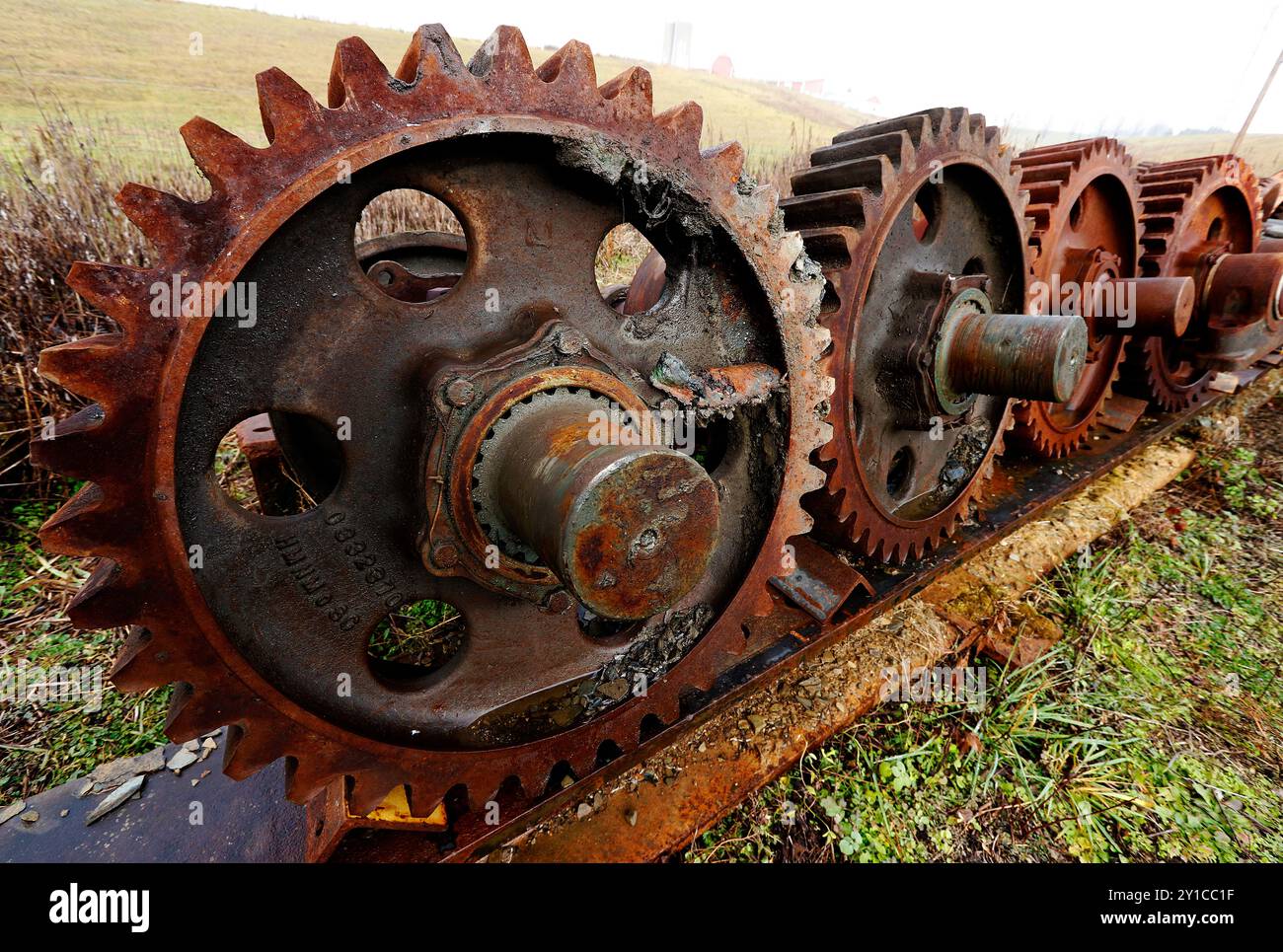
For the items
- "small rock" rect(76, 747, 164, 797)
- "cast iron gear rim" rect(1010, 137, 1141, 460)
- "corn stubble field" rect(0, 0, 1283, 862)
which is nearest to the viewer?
"small rock" rect(76, 747, 164, 797)

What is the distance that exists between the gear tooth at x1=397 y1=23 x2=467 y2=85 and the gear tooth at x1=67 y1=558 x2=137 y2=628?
47.6 inches

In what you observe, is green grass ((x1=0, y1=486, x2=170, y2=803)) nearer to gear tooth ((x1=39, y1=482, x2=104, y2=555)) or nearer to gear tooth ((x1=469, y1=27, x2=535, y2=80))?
gear tooth ((x1=39, y1=482, x2=104, y2=555))

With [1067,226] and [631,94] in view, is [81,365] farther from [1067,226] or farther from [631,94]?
[1067,226]

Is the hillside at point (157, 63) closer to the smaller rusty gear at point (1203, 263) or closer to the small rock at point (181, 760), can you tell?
the smaller rusty gear at point (1203, 263)

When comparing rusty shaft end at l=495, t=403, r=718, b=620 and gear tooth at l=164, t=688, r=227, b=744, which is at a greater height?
rusty shaft end at l=495, t=403, r=718, b=620

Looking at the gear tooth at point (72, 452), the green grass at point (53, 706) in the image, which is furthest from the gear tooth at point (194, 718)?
the green grass at point (53, 706)

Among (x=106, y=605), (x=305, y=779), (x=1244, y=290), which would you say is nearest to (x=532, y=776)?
(x=305, y=779)

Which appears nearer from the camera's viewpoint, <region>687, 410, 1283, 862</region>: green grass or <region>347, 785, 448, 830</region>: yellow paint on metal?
<region>347, 785, 448, 830</region>: yellow paint on metal

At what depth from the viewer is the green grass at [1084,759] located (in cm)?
258

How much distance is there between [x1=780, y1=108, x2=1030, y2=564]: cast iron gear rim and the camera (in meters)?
2.34

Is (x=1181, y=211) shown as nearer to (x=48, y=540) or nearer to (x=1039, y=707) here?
(x=1039, y=707)

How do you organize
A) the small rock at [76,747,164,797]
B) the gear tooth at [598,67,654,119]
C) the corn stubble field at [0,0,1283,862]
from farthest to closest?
1. the corn stubble field at [0,0,1283,862]
2. the small rock at [76,747,164,797]
3. the gear tooth at [598,67,654,119]

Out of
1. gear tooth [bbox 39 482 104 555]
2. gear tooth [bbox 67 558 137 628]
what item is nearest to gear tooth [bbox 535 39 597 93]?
gear tooth [bbox 39 482 104 555]

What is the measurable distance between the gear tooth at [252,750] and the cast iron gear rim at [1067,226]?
3.60 meters
